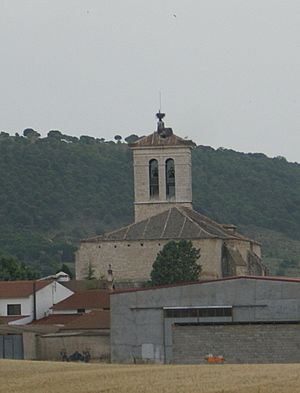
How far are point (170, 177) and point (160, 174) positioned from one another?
0.62 meters

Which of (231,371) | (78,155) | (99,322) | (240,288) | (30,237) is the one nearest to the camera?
(231,371)

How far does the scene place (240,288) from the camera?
59125 mm

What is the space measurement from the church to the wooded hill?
4631 centimetres

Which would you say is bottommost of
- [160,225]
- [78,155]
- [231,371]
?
[231,371]

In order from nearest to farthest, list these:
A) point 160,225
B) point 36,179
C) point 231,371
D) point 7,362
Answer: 1. point 231,371
2. point 7,362
3. point 160,225
4. point 36,179

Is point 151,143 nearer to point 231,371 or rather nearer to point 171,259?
point 171,259

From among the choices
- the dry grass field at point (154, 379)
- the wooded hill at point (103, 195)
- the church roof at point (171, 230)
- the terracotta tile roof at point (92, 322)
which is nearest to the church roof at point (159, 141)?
the church roof at point (171, 230)

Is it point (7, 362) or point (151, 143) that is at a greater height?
point (151, 143)

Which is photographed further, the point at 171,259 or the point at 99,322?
the point at 171,259

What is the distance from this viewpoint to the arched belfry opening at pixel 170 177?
3901 inches

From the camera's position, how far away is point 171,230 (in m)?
93.6

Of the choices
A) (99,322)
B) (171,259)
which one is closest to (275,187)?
(171,259)

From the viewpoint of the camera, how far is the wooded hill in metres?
153

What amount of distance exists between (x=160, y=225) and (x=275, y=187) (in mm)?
69792
